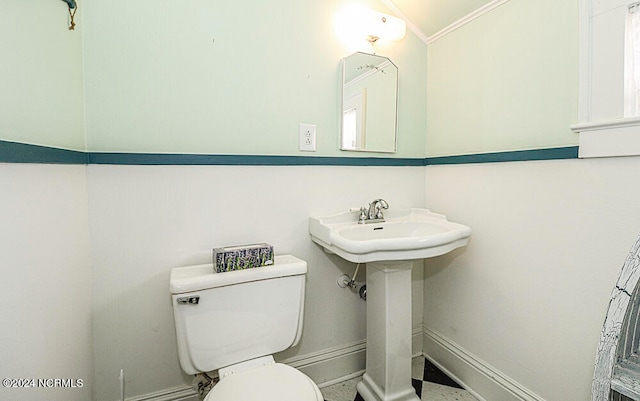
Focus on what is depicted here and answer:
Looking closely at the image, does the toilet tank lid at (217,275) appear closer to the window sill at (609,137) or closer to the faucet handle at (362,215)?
the faucet handle at (362,215)

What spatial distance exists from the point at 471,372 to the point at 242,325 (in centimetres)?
114

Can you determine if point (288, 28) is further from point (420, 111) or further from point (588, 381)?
point (588, 381)

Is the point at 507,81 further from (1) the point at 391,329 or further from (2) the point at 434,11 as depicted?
(1) the point at 391,329

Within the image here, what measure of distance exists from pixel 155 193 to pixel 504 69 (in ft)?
5.08

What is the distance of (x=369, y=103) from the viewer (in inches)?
60.9

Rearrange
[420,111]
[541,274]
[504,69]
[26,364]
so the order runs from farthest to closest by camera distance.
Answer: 1. [420,111]
2. [504,69]
3. [541,274]
4. [26,364]

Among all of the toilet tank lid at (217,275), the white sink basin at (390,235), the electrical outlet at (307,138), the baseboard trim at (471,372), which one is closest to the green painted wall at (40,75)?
the toilet tank lid at (217,275)

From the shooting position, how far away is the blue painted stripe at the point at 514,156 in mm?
1081

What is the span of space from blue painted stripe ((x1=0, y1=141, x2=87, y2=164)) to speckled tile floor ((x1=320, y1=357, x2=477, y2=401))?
143cm

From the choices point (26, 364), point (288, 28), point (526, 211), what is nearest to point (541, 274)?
point (526, 211)

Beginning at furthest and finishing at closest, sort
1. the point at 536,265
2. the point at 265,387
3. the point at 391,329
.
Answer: the point at 391,329 < the point at 536,265 < the point at 265,387

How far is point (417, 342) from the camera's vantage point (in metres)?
1.77

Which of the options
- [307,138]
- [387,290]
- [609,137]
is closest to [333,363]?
[387,290]

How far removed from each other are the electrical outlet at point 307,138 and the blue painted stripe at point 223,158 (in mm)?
44
